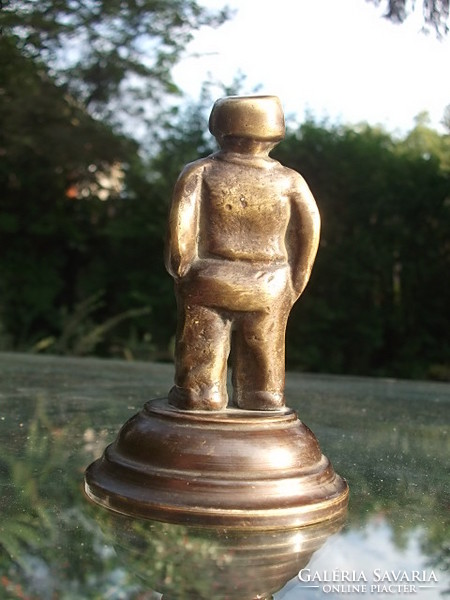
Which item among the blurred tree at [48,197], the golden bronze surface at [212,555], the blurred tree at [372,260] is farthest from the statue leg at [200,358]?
the blurred tree at [48,197]

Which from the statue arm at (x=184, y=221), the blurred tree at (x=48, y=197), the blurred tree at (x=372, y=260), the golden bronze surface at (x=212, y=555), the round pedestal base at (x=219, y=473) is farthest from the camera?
the blurred tree at (x=48, y=197)

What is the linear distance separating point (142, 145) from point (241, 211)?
24.9 feet

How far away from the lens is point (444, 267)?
754cm

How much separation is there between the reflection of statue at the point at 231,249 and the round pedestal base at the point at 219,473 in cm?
11

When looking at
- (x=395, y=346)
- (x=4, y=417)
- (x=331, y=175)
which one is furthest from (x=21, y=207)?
(x=4, y=417)

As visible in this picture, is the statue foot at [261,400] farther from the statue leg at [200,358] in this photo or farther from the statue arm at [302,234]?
the statue arm at [302,234]

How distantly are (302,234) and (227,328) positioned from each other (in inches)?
11.3

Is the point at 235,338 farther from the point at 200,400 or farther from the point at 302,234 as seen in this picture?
the point at 302,234

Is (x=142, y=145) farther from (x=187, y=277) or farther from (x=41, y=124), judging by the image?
(x=187, y=277)

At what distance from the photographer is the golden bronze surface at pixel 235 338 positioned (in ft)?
5.63

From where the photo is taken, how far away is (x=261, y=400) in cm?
192

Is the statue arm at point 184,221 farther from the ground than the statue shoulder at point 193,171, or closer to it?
closer to it

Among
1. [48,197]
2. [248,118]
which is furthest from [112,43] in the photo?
[248,118]

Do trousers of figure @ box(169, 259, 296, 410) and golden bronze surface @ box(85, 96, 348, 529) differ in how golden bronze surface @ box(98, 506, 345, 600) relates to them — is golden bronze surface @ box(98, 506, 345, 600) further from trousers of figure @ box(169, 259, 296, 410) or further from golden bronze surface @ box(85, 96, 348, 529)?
trousers of figure @ box(169, 259, 296, 410)
